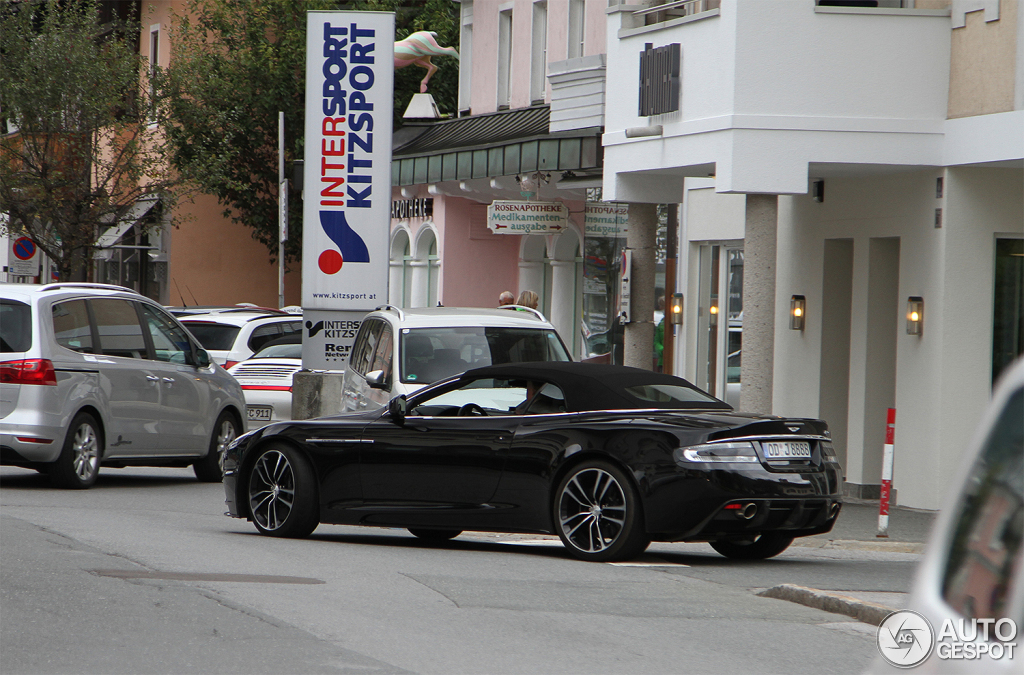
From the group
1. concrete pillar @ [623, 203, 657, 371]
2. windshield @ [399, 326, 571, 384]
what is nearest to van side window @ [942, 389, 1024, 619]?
windshield @ [399, 326, 571, 384]

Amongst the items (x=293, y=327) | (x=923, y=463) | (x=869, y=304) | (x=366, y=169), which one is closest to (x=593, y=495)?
(x=923, y=463)

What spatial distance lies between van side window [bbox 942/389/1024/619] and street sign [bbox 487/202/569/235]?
74.8 ft

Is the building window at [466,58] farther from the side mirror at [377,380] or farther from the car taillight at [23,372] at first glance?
the car taillight at [23,372]

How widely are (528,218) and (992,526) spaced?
77.7 feet

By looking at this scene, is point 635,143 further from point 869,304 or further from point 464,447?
point 464,447

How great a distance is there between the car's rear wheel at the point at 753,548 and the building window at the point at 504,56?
19.8m

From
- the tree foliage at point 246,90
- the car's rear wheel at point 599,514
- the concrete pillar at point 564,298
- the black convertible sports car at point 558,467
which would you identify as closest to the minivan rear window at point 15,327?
the black convertible sports car at point 558,467

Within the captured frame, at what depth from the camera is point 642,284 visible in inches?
739

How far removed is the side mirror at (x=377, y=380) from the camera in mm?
14156

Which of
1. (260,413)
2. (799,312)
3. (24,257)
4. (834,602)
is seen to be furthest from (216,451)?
(24,257)

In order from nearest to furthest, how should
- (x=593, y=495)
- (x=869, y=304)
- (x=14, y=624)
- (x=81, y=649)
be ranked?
(x=81, y=649) → (x=14, y=624) → (x=593, y=495) → (x=869, y=304)

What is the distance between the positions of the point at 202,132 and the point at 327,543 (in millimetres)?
28383

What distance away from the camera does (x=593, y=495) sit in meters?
10.3

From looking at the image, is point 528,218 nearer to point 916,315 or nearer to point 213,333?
point 213,333
